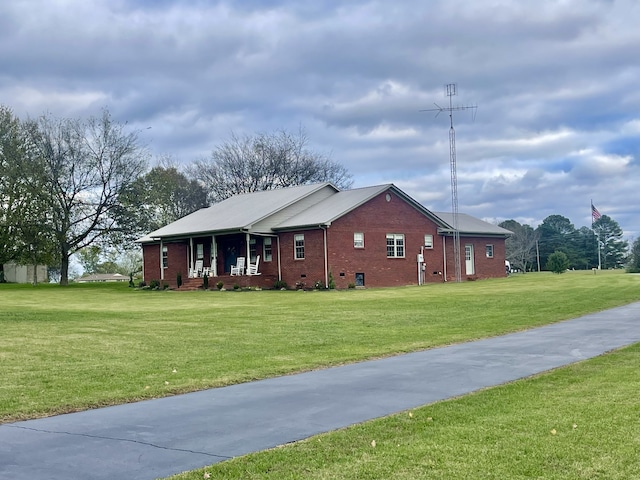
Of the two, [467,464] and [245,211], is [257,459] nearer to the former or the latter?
[467,464]

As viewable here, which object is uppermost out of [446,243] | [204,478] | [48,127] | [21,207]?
[48,127]

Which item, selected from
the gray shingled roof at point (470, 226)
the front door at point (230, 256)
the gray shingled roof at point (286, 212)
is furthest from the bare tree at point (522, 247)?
the front door at point (230, 256)

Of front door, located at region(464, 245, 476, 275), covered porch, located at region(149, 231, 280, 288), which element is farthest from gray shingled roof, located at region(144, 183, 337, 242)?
front door, located at region(464, 245, 476, 275)

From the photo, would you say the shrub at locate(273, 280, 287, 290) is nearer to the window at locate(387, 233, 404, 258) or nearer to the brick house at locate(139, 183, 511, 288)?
the brick house at locate(139, 183, 511, 288)

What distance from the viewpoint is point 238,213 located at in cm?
4528

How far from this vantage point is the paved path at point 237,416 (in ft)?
21.6

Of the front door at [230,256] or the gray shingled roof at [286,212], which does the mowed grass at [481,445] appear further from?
the front door at [230,256]

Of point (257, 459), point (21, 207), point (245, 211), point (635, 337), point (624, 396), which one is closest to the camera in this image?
point (257, 459)

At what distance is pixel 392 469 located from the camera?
5.91 metres

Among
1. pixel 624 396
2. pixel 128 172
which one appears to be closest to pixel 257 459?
pixel 624 396

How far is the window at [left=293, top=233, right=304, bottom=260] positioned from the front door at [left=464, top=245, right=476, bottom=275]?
43.7 feet

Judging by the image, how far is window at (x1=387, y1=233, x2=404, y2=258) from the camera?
4253 centimetres

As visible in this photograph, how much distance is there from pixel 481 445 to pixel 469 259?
142 ft

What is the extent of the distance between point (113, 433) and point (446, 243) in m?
40.3
